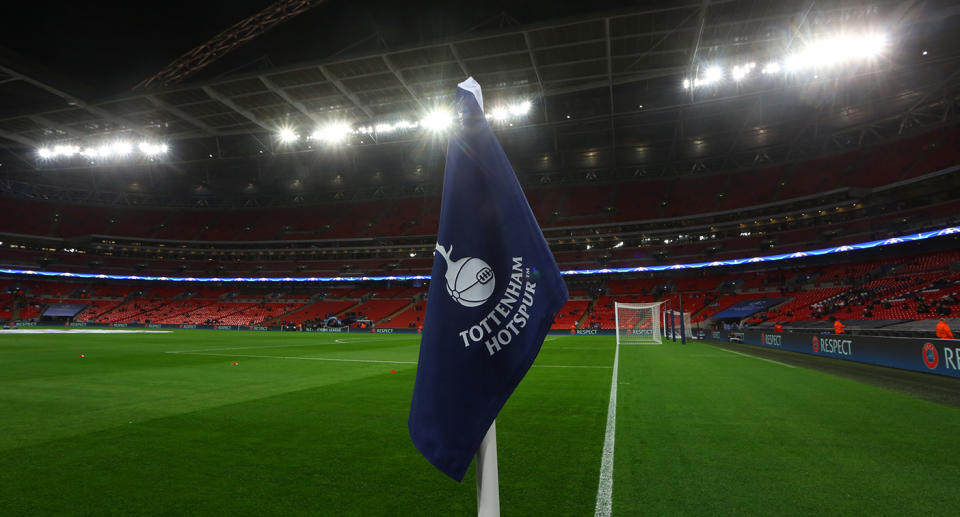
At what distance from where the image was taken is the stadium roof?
877 inches

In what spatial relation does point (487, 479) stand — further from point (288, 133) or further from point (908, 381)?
point (288, 133)

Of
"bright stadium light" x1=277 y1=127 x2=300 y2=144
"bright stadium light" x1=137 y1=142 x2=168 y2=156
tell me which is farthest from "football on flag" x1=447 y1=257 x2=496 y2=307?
"bright stadium light" x1=137 y1=142 x2=168 y2=156

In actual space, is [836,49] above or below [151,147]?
above

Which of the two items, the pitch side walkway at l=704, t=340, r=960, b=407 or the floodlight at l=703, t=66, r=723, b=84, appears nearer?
the pitch side walkway at l=704, t=340, r=960, b=407

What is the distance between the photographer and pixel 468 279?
1436 mm

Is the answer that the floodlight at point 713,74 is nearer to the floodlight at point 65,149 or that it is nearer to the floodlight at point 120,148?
the floodlight at point 120,148

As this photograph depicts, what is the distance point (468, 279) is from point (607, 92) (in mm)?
35510

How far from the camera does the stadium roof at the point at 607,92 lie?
22.3 metres

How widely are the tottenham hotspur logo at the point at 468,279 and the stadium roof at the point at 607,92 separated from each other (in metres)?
23.3

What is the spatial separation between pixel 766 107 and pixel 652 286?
20.1 meters

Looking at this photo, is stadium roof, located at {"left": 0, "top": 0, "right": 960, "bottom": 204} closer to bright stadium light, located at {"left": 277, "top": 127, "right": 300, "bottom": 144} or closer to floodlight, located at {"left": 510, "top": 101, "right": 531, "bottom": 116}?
bright stadium light, located at {"left": 277, "top": 127, "right": 300, "bottom": 144}

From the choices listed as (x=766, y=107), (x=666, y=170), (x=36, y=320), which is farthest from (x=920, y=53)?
(x=36, y=320)

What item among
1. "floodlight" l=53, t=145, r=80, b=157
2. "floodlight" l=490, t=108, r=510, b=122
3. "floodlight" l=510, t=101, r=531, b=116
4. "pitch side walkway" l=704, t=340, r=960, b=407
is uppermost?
"floodlight" l=510, t=101, r=531, b=116

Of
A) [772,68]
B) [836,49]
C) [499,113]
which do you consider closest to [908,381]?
[836,49]
